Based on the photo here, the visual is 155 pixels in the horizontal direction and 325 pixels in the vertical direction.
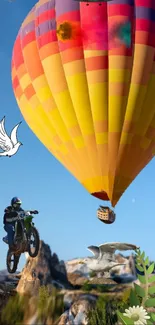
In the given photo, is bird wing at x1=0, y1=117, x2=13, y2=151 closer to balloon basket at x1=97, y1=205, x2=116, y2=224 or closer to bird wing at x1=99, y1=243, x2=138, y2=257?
balloon basket at x1=97, y1=205, x2=116, y2=224

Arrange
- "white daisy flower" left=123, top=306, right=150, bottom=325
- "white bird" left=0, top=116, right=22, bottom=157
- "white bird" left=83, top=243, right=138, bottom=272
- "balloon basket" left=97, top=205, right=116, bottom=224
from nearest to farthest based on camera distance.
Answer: "white daisy flower" left=123, top=306, right=150, bottom=325 → "balloon basket" left=97, top=205, right=116, bottom=224 → "white bird" left=0, top=116, right=22, bottom=157 → "white bird" left=83, top=243, right=138, bottom=272

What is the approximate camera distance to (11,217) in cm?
1324

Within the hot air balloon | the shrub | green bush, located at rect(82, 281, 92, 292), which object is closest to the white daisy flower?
the hot air balloon

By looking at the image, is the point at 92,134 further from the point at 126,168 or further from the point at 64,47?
the point at 64,47

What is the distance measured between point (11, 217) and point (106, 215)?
2.79 metres

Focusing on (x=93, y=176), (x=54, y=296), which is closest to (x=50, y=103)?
(x=93, y=176)

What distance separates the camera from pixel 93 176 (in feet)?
43.5

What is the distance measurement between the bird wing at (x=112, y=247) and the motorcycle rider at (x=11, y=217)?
6684 millimetres

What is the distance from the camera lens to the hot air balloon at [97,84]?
12680 millimetres

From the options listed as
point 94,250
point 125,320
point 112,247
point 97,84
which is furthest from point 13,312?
point 125,320

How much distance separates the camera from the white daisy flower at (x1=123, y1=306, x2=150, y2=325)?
9.01 m

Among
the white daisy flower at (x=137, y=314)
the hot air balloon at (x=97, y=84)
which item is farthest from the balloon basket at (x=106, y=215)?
the white daisy flower at (x=137, y=314)

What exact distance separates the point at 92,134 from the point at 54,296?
446 inches

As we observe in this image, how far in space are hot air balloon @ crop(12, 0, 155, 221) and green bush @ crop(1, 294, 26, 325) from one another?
9.07 meters
